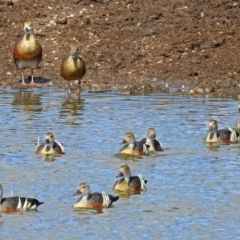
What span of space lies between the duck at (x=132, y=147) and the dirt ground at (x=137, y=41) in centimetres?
570

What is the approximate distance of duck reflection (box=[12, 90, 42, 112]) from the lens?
20.0 m

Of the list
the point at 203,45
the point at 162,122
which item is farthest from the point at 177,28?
the point at 162,122

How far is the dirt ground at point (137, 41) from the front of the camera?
22469 mm

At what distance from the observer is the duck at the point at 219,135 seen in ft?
55.4

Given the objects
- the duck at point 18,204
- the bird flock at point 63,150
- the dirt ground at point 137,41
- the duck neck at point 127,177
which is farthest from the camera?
the dirt ground at point 137,41

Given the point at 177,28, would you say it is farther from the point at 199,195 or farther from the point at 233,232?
the point at 233,232

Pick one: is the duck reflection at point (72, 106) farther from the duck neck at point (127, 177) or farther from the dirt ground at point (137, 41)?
the duck neck at point (127, 177)

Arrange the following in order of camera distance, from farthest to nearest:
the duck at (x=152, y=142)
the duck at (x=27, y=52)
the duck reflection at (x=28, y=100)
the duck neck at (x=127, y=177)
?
the duck at (x=27, y=52) → the duck reflection at (x=28, y=100) → the duck at (x=152, y=142) → the duck neck at (x=127, y=177)

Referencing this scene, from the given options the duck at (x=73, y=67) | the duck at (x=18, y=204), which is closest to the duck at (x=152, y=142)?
the duck at (x=18, y=204)

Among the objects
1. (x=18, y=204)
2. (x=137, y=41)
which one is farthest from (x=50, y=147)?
(x=137, y=41)

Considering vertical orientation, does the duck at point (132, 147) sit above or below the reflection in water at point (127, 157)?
above

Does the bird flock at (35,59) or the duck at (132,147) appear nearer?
the duck at (132,147)

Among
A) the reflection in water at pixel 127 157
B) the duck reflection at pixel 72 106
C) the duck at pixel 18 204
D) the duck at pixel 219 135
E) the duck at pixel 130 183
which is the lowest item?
the duck at pixel 18 204

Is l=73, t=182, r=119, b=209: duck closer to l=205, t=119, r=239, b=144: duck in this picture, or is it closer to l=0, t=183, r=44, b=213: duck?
l=0, t=183, r=44, b=213: duck
